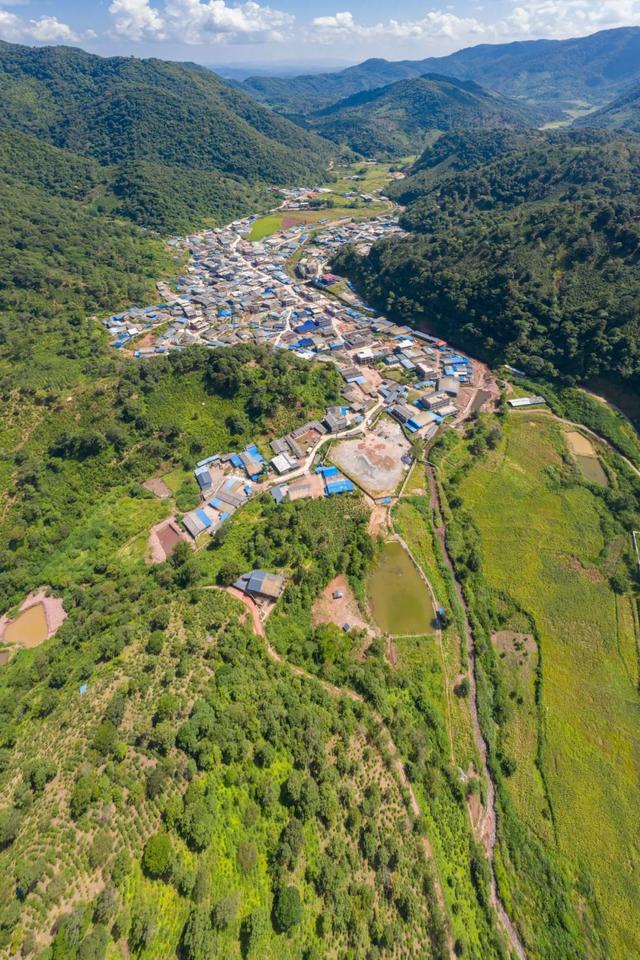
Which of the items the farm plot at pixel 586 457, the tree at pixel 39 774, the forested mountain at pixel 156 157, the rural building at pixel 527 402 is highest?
the forested mountain at pixel 156 157

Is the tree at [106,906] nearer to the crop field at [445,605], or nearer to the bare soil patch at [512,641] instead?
the crop field at [445,605]

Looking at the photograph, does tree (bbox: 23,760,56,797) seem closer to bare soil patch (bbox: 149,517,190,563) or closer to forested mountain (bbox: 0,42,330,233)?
bare soil patch (bbox: 149,517,190,563)

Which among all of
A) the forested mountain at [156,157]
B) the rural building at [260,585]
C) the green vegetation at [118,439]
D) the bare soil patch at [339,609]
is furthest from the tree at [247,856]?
the forested mountain at [156,157]

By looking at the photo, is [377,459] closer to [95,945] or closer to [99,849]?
[99,849]

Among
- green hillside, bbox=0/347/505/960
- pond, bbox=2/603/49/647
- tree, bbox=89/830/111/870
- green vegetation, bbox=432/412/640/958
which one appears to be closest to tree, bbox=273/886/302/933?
green hillside, bbox=0/347/505/960

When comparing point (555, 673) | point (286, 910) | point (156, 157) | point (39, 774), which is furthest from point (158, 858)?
point (156, 157)

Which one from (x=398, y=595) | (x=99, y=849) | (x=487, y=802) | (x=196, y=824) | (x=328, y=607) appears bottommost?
(x=487, y=802)
